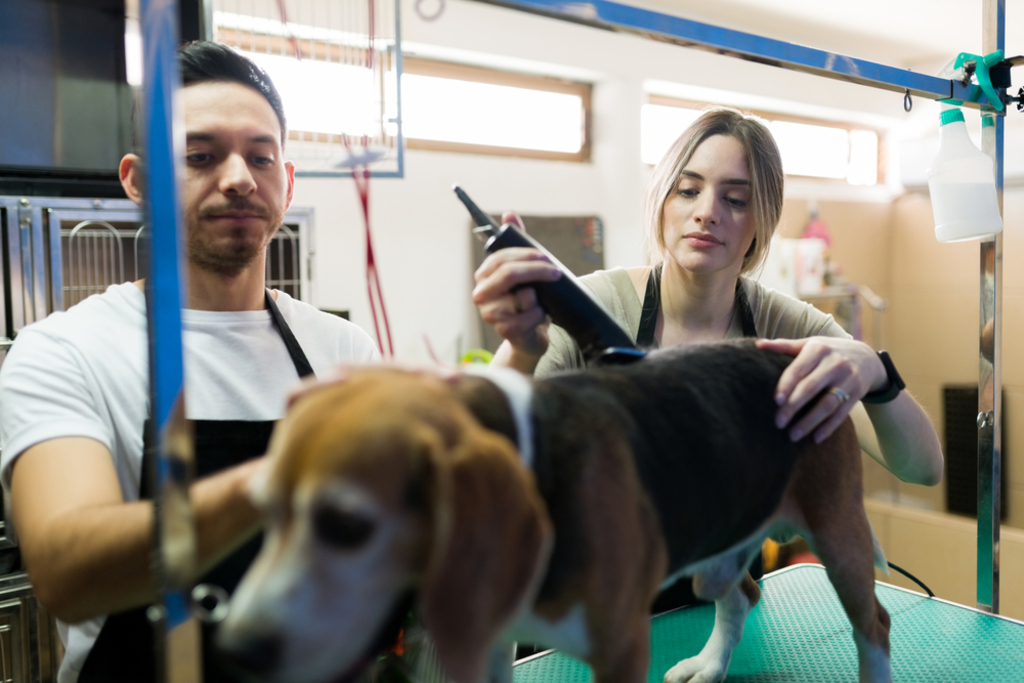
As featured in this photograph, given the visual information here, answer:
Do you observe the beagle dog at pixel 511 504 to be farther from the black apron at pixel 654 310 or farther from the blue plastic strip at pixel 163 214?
the black apron at pixel 654 310

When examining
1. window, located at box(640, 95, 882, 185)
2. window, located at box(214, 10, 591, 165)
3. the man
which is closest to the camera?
the man

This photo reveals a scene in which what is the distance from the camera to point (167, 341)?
446 mm

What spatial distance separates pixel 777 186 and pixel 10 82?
5.93 ft

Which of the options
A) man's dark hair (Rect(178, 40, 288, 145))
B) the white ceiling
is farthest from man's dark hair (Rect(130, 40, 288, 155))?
→ the white ceiling

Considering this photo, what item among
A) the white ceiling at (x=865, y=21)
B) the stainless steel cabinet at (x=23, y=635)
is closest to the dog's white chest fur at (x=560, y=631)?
the stainless steel cabinet at (x=23, y=635)

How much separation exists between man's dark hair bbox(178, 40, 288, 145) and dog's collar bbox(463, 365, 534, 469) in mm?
337

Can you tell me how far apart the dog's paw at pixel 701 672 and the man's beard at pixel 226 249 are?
27.6 inches

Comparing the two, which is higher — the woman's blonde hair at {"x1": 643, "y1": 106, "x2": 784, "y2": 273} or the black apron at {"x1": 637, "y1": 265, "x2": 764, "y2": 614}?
the woman's blonde hair at {"x1": 643, "y1": 106, "x2": 784, "y2": 273}

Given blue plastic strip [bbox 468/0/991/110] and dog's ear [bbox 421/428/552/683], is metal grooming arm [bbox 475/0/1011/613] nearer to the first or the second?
blue plastic strip [bbox 468/0/991/110]

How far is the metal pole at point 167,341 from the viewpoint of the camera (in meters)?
0.44

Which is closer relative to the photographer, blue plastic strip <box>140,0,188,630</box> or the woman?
blue plastic strip <box>140,0,188,630</box>

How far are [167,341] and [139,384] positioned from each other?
0.29 meters

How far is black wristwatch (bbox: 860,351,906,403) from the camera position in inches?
31.4

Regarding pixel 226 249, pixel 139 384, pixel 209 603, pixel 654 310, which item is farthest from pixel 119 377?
pixel 654 310
